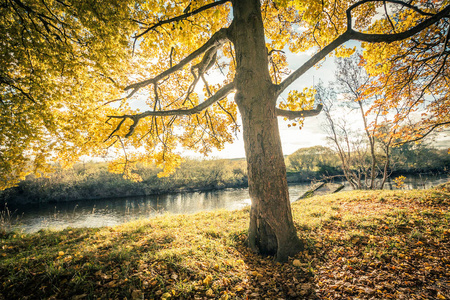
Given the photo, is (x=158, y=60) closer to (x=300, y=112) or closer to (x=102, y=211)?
(x=300, y=112)

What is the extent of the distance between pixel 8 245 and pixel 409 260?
7913 millimetres

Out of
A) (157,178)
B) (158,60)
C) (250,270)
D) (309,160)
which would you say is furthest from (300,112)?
(309,160)

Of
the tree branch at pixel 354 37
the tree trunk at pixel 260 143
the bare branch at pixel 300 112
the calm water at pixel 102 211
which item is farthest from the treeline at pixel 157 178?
the tree trunk at pixel 260 143

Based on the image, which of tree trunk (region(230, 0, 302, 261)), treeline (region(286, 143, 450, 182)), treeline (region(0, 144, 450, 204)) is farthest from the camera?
treeline (region(286, 143, 450, 182))

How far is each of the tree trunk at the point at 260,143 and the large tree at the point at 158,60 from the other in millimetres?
17

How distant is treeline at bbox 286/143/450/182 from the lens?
29500mm

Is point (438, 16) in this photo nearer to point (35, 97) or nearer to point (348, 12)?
point (348, 12)

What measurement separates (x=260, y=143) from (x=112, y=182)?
31693 mm

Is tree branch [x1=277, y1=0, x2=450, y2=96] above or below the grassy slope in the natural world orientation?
above

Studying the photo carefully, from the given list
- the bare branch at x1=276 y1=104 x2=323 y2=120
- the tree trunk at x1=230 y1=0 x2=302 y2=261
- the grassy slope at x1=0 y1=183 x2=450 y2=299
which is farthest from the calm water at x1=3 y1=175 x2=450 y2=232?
the bare branch at x1=276 y1=104 x2=323 y2=120

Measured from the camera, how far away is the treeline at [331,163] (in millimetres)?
29500

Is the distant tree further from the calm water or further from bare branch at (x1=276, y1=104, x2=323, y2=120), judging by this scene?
bare branch at (x1=276, y1=104, x2=323, y2=120)

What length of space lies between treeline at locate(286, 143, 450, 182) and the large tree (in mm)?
30160

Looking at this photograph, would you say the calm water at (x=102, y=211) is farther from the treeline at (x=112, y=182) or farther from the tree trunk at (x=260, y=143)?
the tree trunk at (x=260, y=143)
